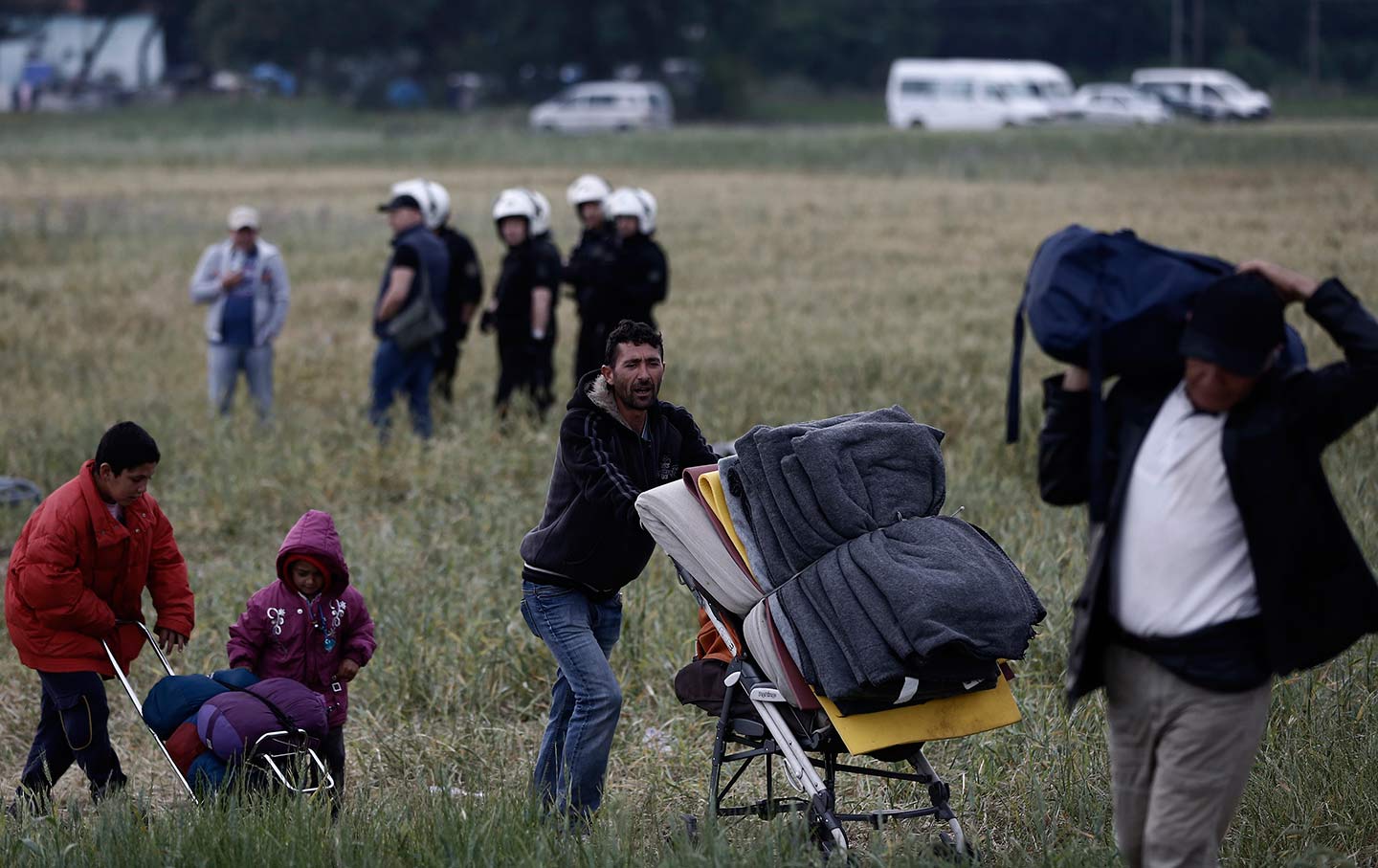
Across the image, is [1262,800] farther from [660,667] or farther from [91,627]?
[91,627]

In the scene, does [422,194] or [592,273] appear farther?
[422,194]

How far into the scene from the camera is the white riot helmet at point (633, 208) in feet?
35.6

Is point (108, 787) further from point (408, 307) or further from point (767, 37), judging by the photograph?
point (767, 37)

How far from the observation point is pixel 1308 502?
3.58 metres

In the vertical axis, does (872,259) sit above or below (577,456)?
below

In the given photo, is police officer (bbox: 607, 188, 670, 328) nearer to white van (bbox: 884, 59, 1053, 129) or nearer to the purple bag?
the purple bag

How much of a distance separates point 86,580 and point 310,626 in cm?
78

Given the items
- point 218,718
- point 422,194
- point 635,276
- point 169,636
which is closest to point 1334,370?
point 218,718

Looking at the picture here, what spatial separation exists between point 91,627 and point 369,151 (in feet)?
134

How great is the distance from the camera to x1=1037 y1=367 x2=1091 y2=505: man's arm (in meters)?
3.84

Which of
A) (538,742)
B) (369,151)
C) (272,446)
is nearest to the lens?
(538,742)

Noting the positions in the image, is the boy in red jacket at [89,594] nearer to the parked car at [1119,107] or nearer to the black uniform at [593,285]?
the black uniform at [593,285]

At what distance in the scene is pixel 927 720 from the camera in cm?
445

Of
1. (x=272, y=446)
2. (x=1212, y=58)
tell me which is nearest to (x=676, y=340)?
(x=272, y=446)
